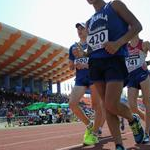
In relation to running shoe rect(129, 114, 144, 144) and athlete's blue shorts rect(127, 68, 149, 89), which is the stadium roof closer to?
athlete's blue shorts rect(127, 68, 149, 89)

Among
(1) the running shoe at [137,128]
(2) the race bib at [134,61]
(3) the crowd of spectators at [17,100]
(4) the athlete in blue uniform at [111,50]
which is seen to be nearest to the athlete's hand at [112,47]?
(4) the athlete in blue uniform at [111,50]

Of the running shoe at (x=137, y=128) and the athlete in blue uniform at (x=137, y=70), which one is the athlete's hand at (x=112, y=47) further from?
the athlete in blue uniform at (x=137, y=70)

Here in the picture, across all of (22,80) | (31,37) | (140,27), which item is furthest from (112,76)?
(22,80)

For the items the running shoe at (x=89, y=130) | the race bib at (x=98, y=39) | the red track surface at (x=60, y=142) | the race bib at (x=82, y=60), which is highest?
the race bib at (x=82, y=60)

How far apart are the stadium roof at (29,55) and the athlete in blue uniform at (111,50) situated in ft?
129

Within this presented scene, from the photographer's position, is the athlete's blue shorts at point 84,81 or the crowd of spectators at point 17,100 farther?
the crowd of spectators at point 17,100

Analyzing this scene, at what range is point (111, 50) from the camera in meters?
4.19

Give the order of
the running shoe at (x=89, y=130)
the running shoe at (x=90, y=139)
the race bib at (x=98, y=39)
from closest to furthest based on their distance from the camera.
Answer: the race bib at (x=98, y=39) → the running shoe at (x=90, y=139) → the running shoe at (x=89, y=130)

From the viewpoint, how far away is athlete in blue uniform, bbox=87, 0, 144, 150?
422 cm

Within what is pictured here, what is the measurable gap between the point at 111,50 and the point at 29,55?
50.8 metres

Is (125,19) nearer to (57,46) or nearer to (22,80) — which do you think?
(57,46)

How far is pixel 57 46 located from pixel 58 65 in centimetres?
807

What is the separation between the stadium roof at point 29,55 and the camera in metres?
46.9

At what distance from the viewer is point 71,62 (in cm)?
733
